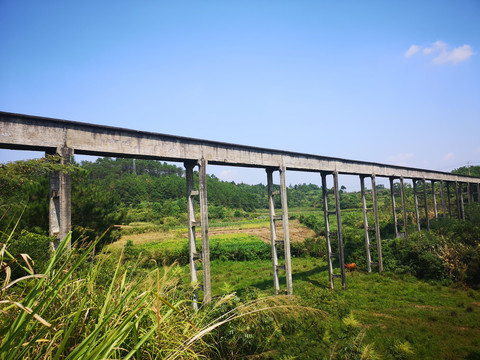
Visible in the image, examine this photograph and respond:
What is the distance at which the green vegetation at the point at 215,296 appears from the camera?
163 cm

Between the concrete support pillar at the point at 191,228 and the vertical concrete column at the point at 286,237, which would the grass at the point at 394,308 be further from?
the vertical concrete column at the point at 286,237

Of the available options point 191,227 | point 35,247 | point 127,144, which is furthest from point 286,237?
point 35,247

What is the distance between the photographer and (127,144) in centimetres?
757

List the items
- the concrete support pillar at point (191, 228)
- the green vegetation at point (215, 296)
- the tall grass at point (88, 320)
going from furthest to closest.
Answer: the concrete support pillar at point (191, 228) → the green vegetation at point (215, 296) → the tall grass at point (88, 320)

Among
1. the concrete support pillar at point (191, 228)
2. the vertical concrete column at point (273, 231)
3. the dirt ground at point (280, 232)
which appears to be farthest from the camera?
the dirt ground at point (280, 232)

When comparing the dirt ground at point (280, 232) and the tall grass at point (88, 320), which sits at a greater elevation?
the tall grass at point (88, 320)

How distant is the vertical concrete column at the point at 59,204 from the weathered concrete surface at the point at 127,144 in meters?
0.46

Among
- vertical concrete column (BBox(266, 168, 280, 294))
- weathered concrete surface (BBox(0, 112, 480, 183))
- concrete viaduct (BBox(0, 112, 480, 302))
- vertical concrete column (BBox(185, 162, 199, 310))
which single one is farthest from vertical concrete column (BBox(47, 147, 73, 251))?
vertical concrete column (BBox(266, 168, 280, 294))

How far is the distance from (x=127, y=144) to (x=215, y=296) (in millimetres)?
4981

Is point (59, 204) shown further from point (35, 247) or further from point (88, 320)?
point (88, 320)

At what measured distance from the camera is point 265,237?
33.1 m

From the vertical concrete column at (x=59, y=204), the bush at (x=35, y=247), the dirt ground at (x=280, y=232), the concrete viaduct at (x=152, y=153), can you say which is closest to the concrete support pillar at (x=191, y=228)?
the concrete viaduct at (x=152, y=153)

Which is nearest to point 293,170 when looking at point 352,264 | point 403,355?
point 403,355

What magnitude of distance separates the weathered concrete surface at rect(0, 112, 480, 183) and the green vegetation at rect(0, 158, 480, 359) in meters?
0.64
